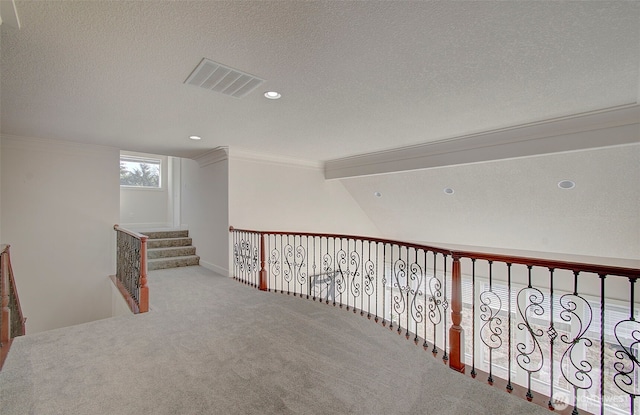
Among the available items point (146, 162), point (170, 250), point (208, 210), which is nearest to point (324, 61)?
point (208, 210)

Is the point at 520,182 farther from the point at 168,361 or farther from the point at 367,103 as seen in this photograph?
the point at 168,361

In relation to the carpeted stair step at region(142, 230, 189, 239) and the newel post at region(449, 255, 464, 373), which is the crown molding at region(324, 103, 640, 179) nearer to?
the newel post at region(449, 255, 464, 373)

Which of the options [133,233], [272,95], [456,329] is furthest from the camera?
[133,233]

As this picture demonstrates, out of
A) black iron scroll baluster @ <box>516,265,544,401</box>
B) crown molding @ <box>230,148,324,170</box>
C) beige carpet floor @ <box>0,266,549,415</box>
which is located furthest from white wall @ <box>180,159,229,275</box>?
black iron scroll baluster @ <box>516,265,544,401</box>

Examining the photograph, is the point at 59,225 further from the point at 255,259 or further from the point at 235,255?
the point at 255,259

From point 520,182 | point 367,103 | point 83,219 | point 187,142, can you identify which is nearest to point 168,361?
point 367,103

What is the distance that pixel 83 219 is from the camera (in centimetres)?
543

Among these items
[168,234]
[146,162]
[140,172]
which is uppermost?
[146,162]

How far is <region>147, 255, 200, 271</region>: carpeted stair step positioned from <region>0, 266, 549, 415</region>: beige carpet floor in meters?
2.77

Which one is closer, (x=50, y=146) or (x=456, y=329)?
(x=456, y=329)

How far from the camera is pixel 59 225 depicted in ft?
17.1

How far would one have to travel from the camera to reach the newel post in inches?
101

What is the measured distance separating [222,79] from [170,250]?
17.1 feet

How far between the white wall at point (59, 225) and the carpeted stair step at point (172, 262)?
72cm
